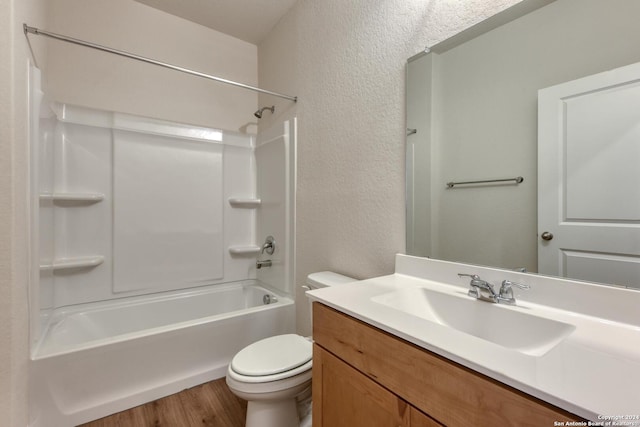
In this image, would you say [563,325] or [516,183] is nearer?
[563,325]

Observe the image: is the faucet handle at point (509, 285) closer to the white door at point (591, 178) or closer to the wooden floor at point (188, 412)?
the white door at point (591, 178)

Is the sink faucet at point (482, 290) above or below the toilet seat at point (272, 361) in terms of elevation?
above

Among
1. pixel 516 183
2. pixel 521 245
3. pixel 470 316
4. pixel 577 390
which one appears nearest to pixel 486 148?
pixel 516 183

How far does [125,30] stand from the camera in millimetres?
2084

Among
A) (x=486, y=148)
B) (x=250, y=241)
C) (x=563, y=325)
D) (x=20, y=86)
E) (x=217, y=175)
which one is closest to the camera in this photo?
(x=563, y=325)

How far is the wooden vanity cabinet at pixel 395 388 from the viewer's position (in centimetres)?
50

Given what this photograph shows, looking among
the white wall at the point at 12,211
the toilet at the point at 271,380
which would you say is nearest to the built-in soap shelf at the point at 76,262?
the white wall at the point at 12,211

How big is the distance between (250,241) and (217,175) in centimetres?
70

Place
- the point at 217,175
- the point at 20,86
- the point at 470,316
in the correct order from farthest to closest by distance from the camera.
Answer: the point at 217,175 < the point at 20,86 < the point at 470,316

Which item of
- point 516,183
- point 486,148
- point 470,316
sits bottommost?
point 470,316

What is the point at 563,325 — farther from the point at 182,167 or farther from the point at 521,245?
the point at 182,167

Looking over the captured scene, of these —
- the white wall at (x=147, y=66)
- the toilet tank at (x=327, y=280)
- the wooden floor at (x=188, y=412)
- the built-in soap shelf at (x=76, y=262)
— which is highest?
the white wall at (x=147, y=66)

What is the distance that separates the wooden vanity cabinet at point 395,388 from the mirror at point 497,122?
22.2 inches

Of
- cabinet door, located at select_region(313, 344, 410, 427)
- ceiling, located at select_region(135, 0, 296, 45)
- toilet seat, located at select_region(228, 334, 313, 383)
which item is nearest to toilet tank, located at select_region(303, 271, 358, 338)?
toilet seat, located at select_region(228, 334, 313, 383)
